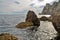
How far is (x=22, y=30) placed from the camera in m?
3.66

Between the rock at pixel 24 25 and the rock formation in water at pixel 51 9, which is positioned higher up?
the rock formation in water at pixel 51 9

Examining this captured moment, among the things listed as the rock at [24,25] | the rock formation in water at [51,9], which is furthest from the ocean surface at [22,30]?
the rock formation in water at [51,9]

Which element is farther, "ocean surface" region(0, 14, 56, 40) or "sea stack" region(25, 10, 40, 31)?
"sea stack" region(25, 10, 40, 31)

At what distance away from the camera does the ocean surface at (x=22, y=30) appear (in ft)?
11.9

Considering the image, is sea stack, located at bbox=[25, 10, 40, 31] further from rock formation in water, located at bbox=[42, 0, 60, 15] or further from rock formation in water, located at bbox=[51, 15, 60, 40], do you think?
rock formation in water, located at bbox=[51, 15, 60, 40]

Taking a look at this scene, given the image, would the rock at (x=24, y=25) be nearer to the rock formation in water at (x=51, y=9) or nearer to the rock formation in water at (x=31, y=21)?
the rock formation in water at (x=31, y=21)

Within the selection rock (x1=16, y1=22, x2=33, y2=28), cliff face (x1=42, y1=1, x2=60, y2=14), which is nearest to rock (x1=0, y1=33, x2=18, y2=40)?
rock (x1=16, y1=22, x2=33, y2=28)

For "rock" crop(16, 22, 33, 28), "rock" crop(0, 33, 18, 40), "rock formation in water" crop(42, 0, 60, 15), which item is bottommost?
"rock" crop(0, 33, 18, 40)

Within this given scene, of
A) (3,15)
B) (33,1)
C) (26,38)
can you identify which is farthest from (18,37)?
(33,1)

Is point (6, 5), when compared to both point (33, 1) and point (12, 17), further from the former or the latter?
point (33, 1)

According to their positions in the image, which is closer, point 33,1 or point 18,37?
point 18,37

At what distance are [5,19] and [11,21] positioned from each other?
6.5 inches

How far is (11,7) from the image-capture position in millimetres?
3713

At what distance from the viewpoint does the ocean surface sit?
3613mm
